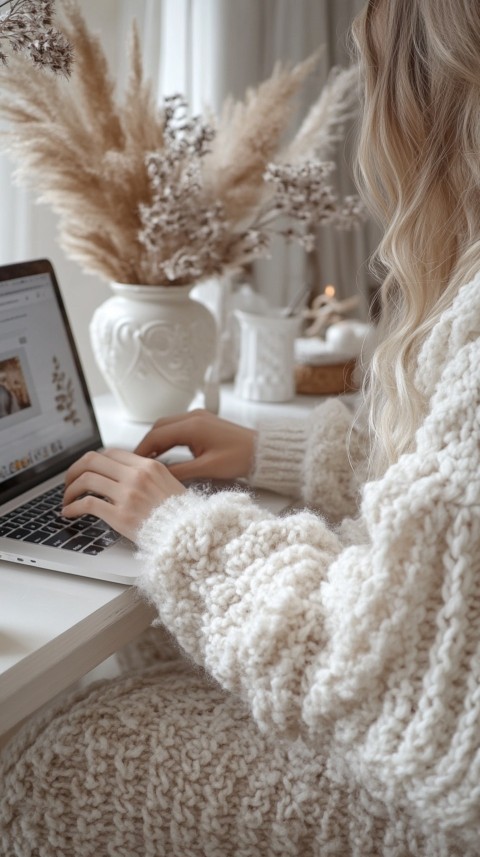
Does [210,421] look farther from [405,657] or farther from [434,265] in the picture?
[405,657]

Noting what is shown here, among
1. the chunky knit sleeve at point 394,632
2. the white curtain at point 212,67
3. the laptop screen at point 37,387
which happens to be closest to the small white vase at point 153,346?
the laptop screen at point 37,387

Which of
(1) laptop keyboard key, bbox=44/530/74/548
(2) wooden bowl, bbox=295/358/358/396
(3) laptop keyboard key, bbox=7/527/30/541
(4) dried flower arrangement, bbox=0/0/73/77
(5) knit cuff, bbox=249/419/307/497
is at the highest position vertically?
(4) dried flower arrangement, bbox=0/0/73/77

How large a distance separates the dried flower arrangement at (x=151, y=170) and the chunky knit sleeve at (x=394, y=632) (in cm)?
58

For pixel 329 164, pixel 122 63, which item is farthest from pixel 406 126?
pixel 122 63

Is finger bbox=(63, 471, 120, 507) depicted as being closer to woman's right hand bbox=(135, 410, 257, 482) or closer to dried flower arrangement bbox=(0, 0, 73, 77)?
woman's right hand bbox=(135, 410, 257, 482)

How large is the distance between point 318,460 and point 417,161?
1.14 ft

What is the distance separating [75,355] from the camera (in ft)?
3.54

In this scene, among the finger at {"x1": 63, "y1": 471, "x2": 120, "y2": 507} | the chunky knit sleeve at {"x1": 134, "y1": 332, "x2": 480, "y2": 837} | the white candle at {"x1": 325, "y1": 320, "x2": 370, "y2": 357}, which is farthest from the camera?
the white candle at {"x1": 325, "y1": 320, "x2": 370, "y2": 357}

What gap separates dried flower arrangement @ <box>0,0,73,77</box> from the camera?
76cm

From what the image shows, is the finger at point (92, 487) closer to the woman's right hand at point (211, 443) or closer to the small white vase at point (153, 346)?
the woman's right hand at point (211, 443)

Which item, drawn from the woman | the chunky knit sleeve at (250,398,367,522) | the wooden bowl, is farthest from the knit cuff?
the wooden bowl

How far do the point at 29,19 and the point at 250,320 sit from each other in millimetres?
665

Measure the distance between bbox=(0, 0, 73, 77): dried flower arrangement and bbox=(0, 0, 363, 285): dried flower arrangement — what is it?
23cm

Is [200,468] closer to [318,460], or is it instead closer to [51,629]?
[318,460]
